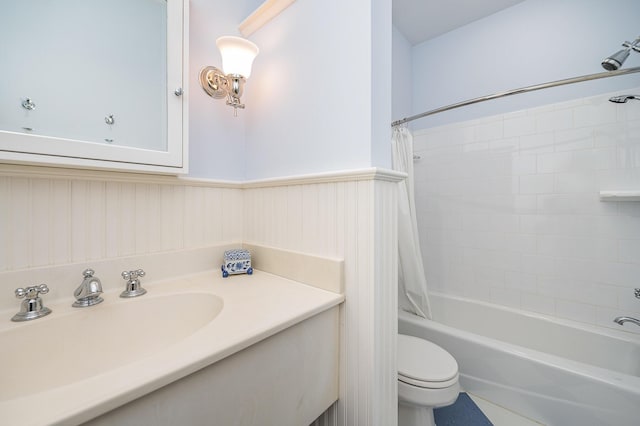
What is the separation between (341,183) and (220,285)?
60 centimetres

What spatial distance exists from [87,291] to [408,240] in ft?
5.25

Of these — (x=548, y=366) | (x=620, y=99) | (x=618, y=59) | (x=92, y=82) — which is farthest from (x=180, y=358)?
(x=620, y=99)

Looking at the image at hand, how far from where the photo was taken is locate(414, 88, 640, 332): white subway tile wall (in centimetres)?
141

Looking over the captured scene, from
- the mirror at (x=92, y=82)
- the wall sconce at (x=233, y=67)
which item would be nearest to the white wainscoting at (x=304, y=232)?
the mirror at (x=92, y=82)

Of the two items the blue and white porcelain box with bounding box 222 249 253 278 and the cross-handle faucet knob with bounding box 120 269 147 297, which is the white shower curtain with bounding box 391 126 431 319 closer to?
the blue and white porcelain box with bounding box 222 249 253 278

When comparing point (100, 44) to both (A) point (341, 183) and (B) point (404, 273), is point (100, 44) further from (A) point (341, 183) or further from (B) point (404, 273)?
(B) point (404, 273)

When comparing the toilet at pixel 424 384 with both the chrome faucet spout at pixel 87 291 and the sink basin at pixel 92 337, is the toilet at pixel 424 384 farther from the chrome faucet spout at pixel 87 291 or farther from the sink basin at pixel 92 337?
the chrome faucet spout at pixel 87 291

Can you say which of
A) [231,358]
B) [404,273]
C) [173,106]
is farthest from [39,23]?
[404,273]

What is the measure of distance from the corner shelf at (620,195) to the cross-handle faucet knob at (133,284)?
2358mm

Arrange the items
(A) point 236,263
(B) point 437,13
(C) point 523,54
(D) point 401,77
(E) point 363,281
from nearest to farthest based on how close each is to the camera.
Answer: (E) point 363,281, (A) point 236,263, (C) point 523,54, (B) point 437,13, (D) point 401,77

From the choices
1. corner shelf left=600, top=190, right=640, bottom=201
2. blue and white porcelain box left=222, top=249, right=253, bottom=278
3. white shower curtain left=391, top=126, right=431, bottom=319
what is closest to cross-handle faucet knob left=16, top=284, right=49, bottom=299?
blue and white porcelain box left=222, top=249, right=253, bottom=278

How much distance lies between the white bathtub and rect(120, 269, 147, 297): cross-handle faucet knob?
1.49m

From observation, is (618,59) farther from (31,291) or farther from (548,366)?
(31,291)

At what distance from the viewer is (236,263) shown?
105cm
